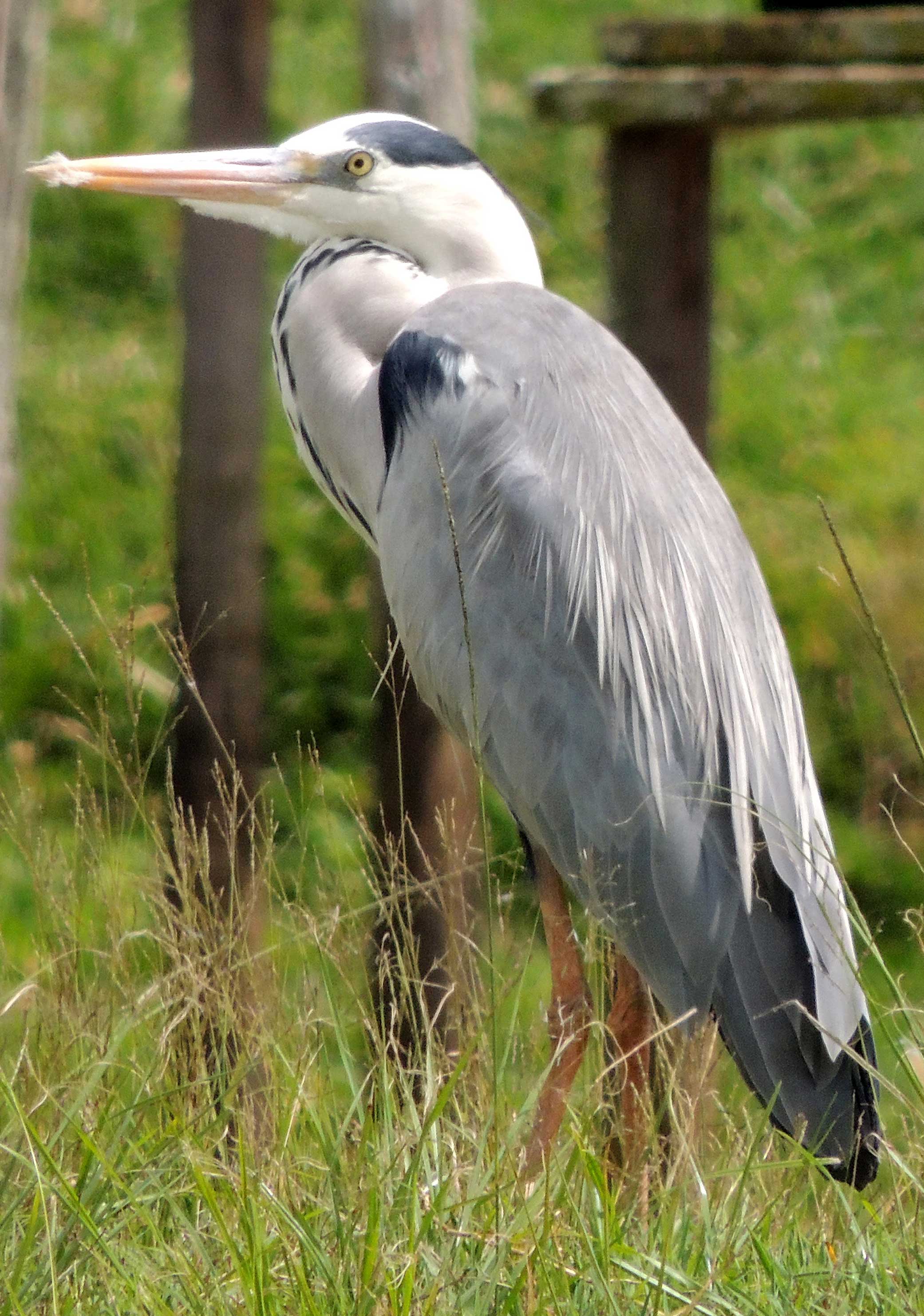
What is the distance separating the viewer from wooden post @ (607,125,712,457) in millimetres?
4348

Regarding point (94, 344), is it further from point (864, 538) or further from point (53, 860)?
point (53, 860)

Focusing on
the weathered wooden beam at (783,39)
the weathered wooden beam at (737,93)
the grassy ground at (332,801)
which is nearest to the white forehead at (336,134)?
the grassy ground at (332,801)

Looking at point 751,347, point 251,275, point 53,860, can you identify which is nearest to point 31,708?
point 251,275

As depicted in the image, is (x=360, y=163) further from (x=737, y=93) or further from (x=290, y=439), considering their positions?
(x=290, y=439)

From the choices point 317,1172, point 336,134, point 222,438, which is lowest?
point 317,1172

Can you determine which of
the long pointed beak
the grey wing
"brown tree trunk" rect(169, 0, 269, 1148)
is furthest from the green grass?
"brown tree trunk" rect(169, 0, 269, 1148)

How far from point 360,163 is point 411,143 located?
100 millimetres

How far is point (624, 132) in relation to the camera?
4.32 meters

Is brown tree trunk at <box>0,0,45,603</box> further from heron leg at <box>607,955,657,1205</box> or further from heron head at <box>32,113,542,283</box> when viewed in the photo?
heron leg at <box>607,955,657,1205</box>

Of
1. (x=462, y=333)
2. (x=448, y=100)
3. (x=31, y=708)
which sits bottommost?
(x=31, y=708)

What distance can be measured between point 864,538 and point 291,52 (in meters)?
4.06

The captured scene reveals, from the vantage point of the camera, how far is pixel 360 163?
332 centimetres

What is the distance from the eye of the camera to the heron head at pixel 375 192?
3281 millimetres

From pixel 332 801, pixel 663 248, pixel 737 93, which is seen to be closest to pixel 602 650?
pixel 737 93
